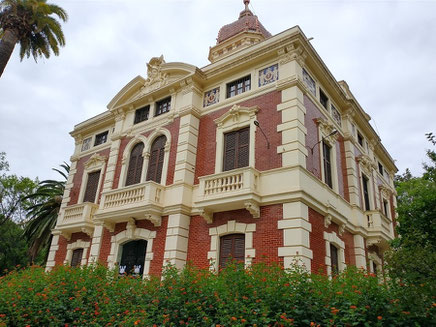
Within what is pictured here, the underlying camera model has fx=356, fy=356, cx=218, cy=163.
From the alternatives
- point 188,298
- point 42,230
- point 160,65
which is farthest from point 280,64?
point 42,230

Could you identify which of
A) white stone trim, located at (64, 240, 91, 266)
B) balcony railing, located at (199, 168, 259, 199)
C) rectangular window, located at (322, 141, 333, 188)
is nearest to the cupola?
rectangular window, located at (322, 141, 333, 188)

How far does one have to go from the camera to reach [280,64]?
53.0 feet

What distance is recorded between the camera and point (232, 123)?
54.8 ft

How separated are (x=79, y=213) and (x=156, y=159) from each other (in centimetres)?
596

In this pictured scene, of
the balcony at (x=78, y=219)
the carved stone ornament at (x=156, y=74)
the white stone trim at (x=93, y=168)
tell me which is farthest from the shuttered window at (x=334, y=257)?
the white stone trim at (x=93, y=168)

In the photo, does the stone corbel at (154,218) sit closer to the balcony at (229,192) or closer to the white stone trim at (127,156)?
the balcony at (229,192)

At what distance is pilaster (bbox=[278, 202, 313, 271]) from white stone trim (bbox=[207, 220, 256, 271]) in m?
1.23

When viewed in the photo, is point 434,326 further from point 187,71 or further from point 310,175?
point 187,71

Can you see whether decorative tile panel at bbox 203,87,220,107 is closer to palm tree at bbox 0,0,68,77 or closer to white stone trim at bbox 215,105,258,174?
white stone trim at bbox 215,105,258,174

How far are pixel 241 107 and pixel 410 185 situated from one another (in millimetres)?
8325

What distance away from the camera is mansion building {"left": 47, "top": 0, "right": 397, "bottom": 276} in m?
14.0

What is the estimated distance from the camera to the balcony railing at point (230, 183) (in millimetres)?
13922

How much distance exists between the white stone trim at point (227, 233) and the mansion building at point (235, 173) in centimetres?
5

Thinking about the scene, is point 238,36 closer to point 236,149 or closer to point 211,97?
point 211,97
